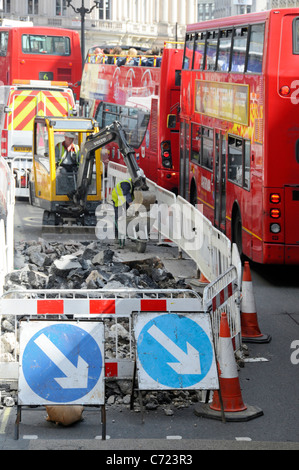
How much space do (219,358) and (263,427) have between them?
0.83 metres

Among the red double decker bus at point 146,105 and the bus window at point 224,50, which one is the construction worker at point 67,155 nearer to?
the red double decker bus at point 146,105

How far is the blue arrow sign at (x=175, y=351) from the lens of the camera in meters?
8.63

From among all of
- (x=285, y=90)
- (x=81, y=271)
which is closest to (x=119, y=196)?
(x=81, y=271)

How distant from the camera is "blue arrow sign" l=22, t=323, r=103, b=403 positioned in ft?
27.0

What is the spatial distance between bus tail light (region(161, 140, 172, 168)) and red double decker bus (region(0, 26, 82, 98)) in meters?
18.8

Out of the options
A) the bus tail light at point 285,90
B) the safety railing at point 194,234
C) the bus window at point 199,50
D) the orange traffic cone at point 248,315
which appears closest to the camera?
the orange traffic cone at point 248,315

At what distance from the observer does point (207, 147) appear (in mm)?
19281

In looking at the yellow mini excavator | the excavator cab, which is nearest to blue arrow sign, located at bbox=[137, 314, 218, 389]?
the yellow mini excavator

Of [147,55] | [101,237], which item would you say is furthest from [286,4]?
[101,237]

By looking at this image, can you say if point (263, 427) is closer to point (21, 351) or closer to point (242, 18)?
point (21, 351)

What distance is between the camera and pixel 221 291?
10.5 m

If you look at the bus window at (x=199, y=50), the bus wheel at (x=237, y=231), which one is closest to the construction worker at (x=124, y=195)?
the bus wheel at (x=237, y=231)

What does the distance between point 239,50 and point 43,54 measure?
89.0 feet

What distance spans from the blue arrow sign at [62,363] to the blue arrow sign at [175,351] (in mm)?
474
